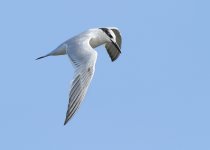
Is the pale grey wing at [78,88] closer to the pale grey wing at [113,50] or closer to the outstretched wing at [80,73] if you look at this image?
the outstretched wing at [80,73]

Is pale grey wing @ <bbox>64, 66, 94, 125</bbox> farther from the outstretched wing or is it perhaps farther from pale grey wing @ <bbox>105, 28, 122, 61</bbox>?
pale grey wing @ <bbox>105, 28, 122, 61</bbox>

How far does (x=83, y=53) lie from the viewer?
16.8m

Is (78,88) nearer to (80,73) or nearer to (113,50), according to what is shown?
(80,73)

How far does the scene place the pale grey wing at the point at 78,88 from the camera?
14.5 meters

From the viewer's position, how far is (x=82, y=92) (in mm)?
14984

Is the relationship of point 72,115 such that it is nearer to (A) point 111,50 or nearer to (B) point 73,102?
(B) point 73,102

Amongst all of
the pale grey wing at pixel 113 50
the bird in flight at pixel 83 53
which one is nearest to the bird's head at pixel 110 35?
the bird in flight at pixel 83 53

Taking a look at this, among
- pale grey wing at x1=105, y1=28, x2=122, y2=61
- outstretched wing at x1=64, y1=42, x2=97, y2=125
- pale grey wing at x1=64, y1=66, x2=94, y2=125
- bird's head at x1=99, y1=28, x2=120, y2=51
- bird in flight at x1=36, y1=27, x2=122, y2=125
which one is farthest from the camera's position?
pale grey wing at x1=105, y1=28, x2=122, y2=61

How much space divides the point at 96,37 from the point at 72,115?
569 cm

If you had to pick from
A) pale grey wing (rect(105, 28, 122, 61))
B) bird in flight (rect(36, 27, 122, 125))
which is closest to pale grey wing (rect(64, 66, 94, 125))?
bird in flight (rect(36, 27, 122, 125))

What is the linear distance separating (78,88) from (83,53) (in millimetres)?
1844

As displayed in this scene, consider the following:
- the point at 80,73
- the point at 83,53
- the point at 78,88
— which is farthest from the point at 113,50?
the point at 78,88

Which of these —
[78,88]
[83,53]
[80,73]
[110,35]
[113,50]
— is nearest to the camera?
[78,88]

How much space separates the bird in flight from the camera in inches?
585
